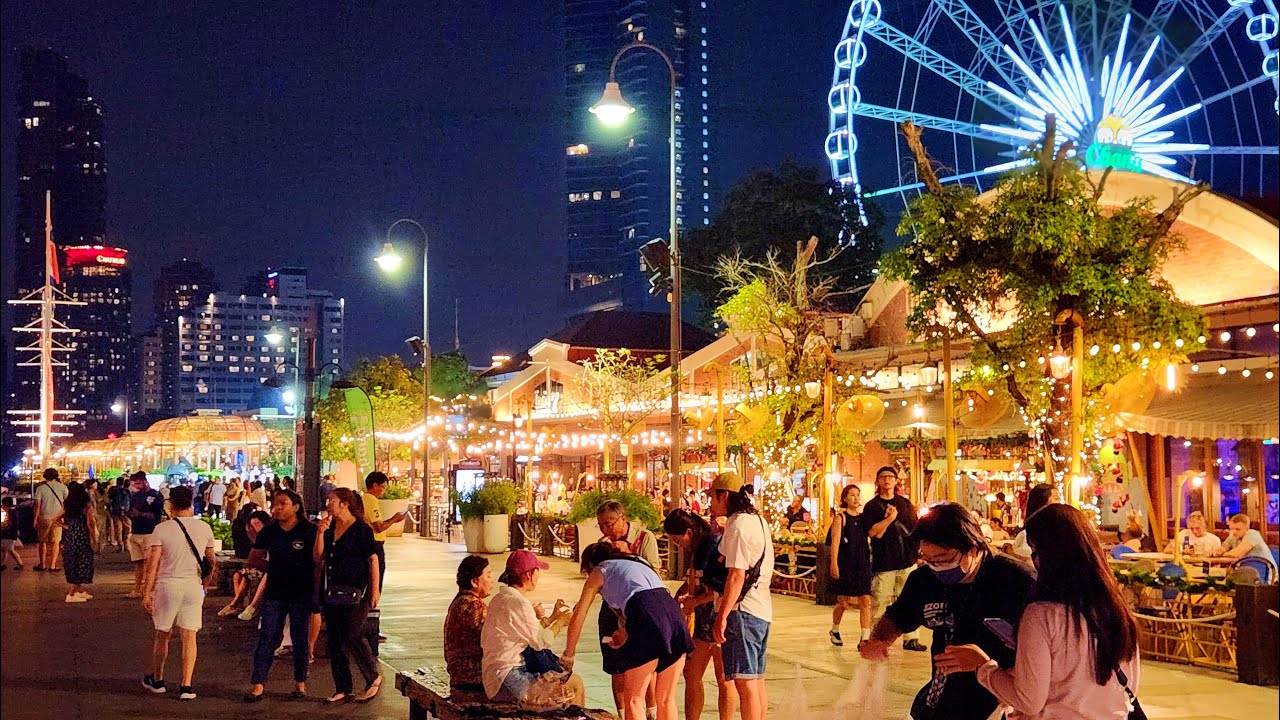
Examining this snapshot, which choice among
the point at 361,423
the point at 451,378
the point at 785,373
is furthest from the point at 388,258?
the point at 451,378

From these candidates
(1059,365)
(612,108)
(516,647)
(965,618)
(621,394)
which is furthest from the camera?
(621,394)

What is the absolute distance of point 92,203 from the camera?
305 inches

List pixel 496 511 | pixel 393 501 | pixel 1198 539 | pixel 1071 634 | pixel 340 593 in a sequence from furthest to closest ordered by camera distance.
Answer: pixel 393 501, pixel 496 511, pixel 1198 539, pixel 340 593, pixel 1071 634

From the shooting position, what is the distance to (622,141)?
158m

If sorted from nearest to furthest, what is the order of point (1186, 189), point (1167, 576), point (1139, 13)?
point (1139, 13) < point (1167, 576) < point (1186, 189)

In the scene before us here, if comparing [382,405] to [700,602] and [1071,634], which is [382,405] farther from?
[1071,634]

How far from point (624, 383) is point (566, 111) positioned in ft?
421

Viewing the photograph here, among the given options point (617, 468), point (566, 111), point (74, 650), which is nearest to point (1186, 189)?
point (74, 650)

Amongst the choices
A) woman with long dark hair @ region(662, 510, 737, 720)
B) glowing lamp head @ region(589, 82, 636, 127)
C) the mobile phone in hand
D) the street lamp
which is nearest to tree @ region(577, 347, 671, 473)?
glowing lamp head @ region(589, 82, 636, 127)

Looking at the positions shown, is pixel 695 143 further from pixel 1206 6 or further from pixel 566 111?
pixel 1206 6

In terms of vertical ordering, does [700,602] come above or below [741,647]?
above

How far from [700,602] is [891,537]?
4850 millimetres

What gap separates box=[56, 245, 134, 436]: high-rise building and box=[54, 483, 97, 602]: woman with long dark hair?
5690 millimetres

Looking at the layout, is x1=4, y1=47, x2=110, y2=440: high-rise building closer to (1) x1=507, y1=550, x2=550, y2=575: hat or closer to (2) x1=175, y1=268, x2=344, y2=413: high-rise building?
(1) x1=507, y1=550, x2=550, y2=575: hat
